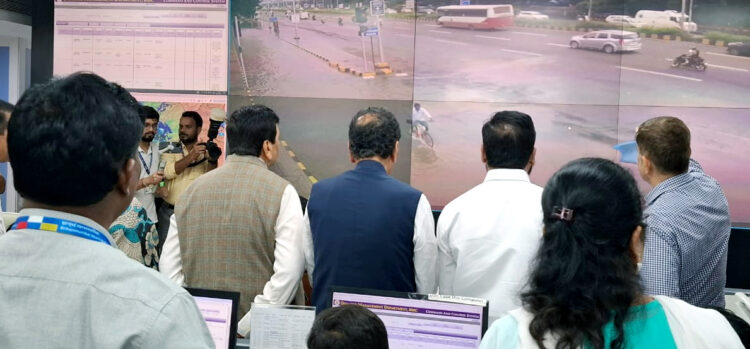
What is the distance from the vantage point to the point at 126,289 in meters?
0.94

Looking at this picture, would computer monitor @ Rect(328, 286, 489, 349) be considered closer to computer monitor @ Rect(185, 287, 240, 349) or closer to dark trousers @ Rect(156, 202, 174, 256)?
computer monitor @ Rect(185, 287, 240, 349)

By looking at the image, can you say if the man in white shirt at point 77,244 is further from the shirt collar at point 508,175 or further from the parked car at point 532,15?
the parked car at point 532,15

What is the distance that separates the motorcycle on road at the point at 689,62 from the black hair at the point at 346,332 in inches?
125

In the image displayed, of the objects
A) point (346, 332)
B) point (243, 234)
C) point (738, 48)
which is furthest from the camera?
point (738, 48)

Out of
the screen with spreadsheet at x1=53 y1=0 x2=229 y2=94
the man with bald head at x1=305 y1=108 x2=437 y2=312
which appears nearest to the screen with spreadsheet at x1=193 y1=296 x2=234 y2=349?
the man with bald head at x1=305 y1=108 x2=437 y2=312

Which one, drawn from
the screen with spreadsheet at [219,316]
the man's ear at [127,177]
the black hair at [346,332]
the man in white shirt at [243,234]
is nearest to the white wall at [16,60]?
the man in white shirt at [243,234]

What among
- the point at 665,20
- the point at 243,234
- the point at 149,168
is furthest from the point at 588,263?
the point at 149,168

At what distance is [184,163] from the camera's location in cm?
424

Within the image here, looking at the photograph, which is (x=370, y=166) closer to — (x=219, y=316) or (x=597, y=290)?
(x=219, y=316)

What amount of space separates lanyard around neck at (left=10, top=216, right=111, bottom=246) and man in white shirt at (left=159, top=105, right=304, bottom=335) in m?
1.62

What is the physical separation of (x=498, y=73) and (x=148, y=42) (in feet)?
7.02

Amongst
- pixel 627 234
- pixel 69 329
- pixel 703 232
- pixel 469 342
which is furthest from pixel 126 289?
pixel 703 232

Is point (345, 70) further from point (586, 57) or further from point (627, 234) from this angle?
point (627, 234)

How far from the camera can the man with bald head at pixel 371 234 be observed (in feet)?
8.30
